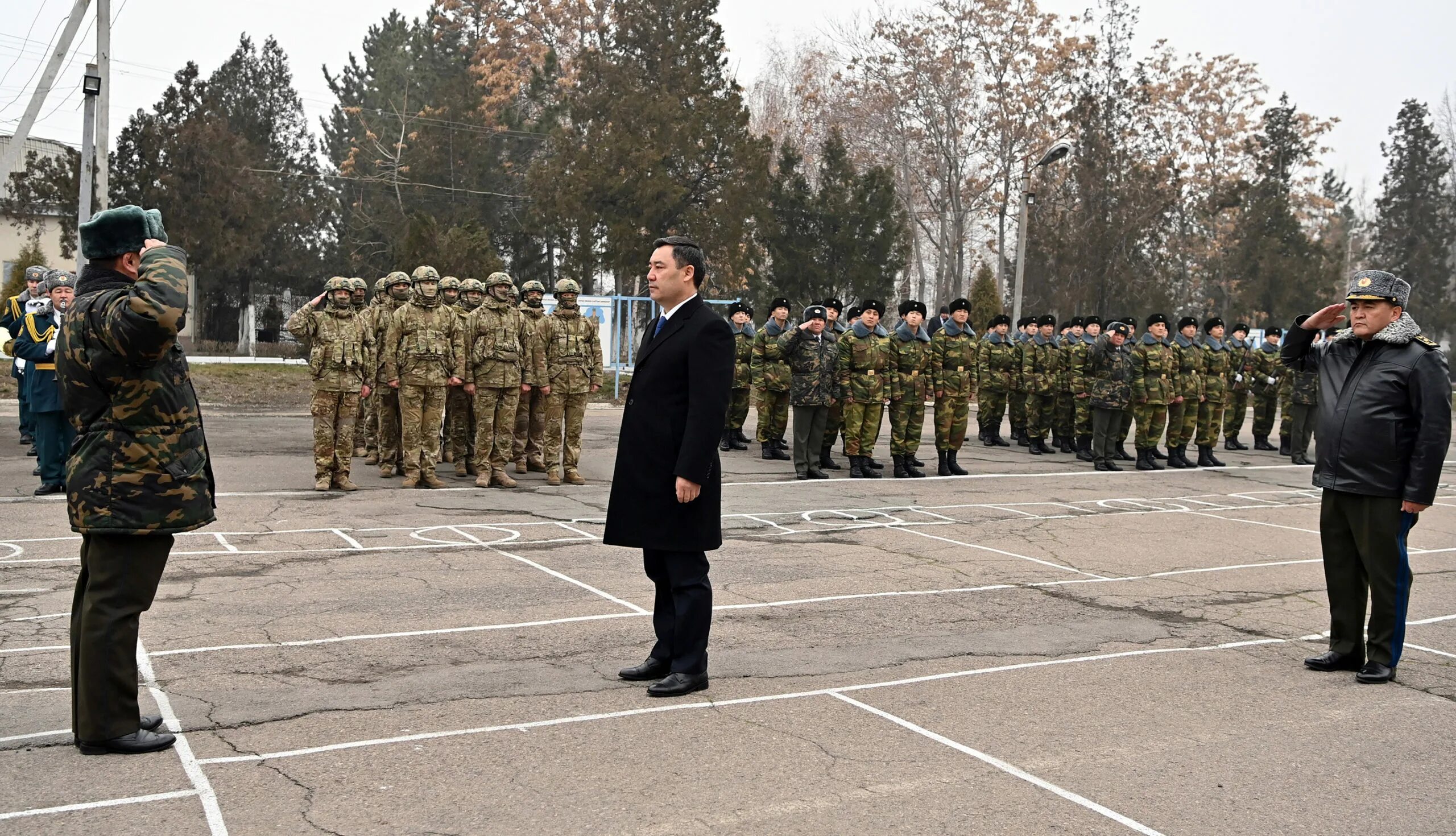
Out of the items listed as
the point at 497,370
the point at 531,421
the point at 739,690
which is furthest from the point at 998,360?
the point at 739,690

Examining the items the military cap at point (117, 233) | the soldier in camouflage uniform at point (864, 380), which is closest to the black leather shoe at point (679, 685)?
the military cap at point (117, 233)

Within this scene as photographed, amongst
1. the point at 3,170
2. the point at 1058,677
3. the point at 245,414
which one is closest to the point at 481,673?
the point at 1058,677

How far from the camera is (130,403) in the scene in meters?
5.07

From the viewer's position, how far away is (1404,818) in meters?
4.76

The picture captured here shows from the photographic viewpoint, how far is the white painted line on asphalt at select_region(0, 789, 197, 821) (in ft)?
14.5

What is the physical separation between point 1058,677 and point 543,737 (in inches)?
108

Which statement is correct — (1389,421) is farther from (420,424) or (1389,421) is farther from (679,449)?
(420,424)

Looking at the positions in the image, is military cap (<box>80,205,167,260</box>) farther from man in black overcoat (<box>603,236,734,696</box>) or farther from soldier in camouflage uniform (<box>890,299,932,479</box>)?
soldier in camouflage uniform (<box>890,299,932,479</box>)

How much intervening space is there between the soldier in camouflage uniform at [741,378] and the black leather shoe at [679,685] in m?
11.8

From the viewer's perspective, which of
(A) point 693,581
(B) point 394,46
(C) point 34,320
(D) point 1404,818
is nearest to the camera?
(D) point 1404,818

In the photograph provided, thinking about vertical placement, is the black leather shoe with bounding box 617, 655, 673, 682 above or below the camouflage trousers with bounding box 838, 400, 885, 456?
below

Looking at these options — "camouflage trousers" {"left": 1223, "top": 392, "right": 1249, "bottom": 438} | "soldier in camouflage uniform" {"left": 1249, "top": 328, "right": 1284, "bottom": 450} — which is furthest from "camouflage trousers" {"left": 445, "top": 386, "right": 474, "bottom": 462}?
"camouflage trousers" {"left": 1223, "top": 392, "right": 1249, "bottom": 438}

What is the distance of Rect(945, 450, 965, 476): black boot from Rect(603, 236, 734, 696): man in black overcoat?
10.9 metres

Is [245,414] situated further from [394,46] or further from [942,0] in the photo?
[394,46]
